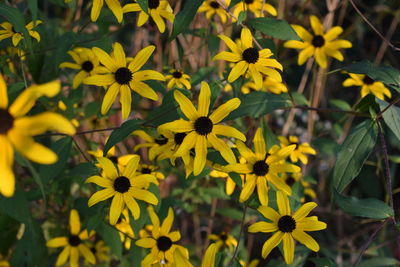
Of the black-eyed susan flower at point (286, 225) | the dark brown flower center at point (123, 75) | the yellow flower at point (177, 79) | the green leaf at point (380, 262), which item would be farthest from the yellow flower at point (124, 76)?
the green leaf at point (380, 262)

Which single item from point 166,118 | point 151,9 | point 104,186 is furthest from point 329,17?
point 104,186

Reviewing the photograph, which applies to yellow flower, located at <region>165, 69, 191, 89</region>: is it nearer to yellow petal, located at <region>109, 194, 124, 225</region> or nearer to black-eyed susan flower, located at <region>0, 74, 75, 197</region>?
yellow petal, located at <region>109, 194, 124, 225</region>

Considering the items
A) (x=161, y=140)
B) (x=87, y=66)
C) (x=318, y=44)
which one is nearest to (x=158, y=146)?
(x=161, y=140)

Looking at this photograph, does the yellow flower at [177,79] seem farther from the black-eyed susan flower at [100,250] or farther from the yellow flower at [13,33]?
the black-eyed susan flower at [100,250]

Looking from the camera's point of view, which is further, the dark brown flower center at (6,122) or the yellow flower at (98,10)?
the yellow flower at (98,10)

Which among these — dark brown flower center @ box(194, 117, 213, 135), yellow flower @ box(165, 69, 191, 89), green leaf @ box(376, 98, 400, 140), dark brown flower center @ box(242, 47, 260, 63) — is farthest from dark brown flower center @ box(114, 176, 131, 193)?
green leaf @ box(376, 98, 400, 140)
